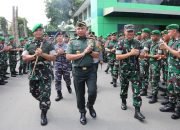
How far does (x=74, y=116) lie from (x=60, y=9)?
3375cm

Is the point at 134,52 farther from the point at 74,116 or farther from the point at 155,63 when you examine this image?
the point at 74,116

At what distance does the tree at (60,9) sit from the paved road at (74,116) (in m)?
31.1

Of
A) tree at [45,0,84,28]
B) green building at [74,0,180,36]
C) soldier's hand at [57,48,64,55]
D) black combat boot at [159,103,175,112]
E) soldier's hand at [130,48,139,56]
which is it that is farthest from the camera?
tree at [45,0,84,28]

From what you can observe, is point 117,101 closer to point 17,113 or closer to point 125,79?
point 125,79

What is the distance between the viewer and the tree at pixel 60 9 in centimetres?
3697

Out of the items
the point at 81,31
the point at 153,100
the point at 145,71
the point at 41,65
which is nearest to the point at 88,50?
the point at 81,31

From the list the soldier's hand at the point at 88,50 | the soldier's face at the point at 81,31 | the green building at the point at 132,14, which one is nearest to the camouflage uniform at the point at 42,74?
the soldier's face at the point at 81,31

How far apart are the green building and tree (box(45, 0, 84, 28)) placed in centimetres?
1675

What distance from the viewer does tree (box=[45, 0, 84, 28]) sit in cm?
3697

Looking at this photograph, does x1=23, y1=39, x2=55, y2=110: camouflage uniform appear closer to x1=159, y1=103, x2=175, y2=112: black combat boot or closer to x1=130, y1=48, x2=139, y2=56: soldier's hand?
x1=130, y1=48, x2=139, y2=56: soldier's hand

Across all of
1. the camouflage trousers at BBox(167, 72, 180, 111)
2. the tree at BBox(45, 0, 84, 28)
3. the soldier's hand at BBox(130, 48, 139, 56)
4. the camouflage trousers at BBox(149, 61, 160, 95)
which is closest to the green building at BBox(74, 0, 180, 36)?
the camouflage trousers at BBox(149, 61, 160, 95)

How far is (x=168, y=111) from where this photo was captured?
5617mm

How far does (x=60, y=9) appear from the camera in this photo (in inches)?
1474

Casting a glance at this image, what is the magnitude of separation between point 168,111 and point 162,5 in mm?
17133
